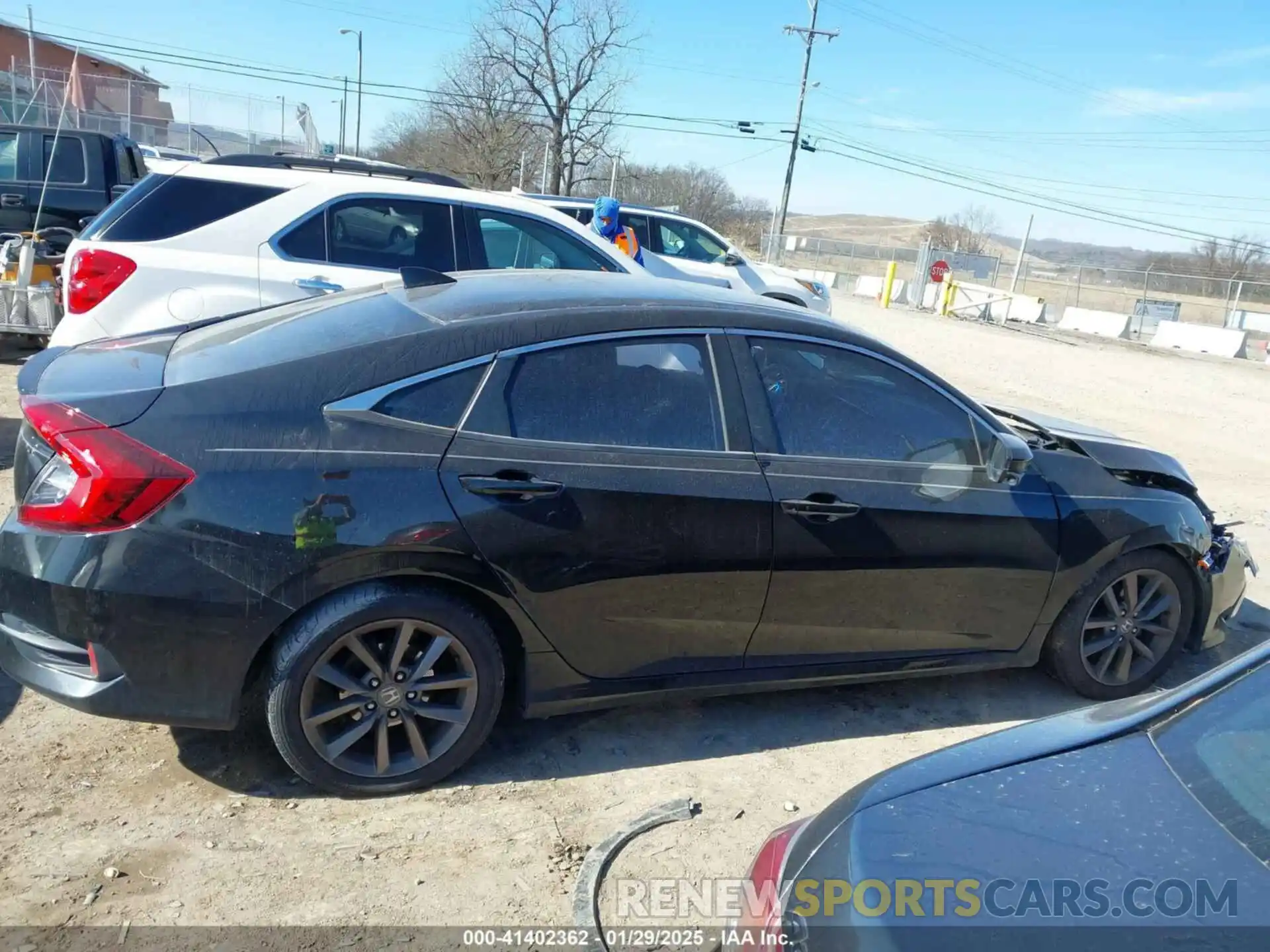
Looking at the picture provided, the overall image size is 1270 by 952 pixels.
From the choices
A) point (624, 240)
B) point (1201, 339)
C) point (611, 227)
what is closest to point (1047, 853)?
point (611, 227)

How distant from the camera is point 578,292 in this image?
144 inches

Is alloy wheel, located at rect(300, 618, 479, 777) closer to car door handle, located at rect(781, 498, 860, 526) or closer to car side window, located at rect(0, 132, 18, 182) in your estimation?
car door handle, located at rect(781, 498, 860, 526)

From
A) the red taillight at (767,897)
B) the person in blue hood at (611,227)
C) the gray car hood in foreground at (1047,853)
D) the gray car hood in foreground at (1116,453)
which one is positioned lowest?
the red taillight at (767,897)

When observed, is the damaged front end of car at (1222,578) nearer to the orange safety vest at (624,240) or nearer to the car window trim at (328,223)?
the car window trim at (328,223)

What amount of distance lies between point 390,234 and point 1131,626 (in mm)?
4891

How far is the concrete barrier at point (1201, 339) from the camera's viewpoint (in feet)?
77.4

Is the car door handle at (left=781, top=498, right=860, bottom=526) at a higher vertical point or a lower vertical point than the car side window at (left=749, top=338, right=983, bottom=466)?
lower

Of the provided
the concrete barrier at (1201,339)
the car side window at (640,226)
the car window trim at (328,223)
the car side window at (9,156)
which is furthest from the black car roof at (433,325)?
the concrete barrier at (1201,339)

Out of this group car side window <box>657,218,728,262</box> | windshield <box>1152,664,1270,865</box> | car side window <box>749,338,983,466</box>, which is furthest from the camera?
car side window <box>657,218,728,262</box>

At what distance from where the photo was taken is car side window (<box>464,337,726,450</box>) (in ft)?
10.7

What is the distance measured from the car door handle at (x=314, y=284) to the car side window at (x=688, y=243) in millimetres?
7328

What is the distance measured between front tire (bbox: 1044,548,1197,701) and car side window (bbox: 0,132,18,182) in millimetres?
12641

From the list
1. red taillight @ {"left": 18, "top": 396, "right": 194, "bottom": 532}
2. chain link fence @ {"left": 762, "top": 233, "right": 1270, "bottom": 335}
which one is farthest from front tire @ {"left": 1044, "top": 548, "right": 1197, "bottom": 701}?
chain link fence @ {"left": 762, "top": 233, "right": 1270, "bottom": 335}

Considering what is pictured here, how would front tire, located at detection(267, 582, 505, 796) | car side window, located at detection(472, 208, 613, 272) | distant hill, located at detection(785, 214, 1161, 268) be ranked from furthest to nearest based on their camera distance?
1. distant hill, located at detection(785, 214, 1161, 268)
2. car side window, located at detection(472, 208, 613, 272)
3. front tire, located at detection(267, 582, 505, 796)
